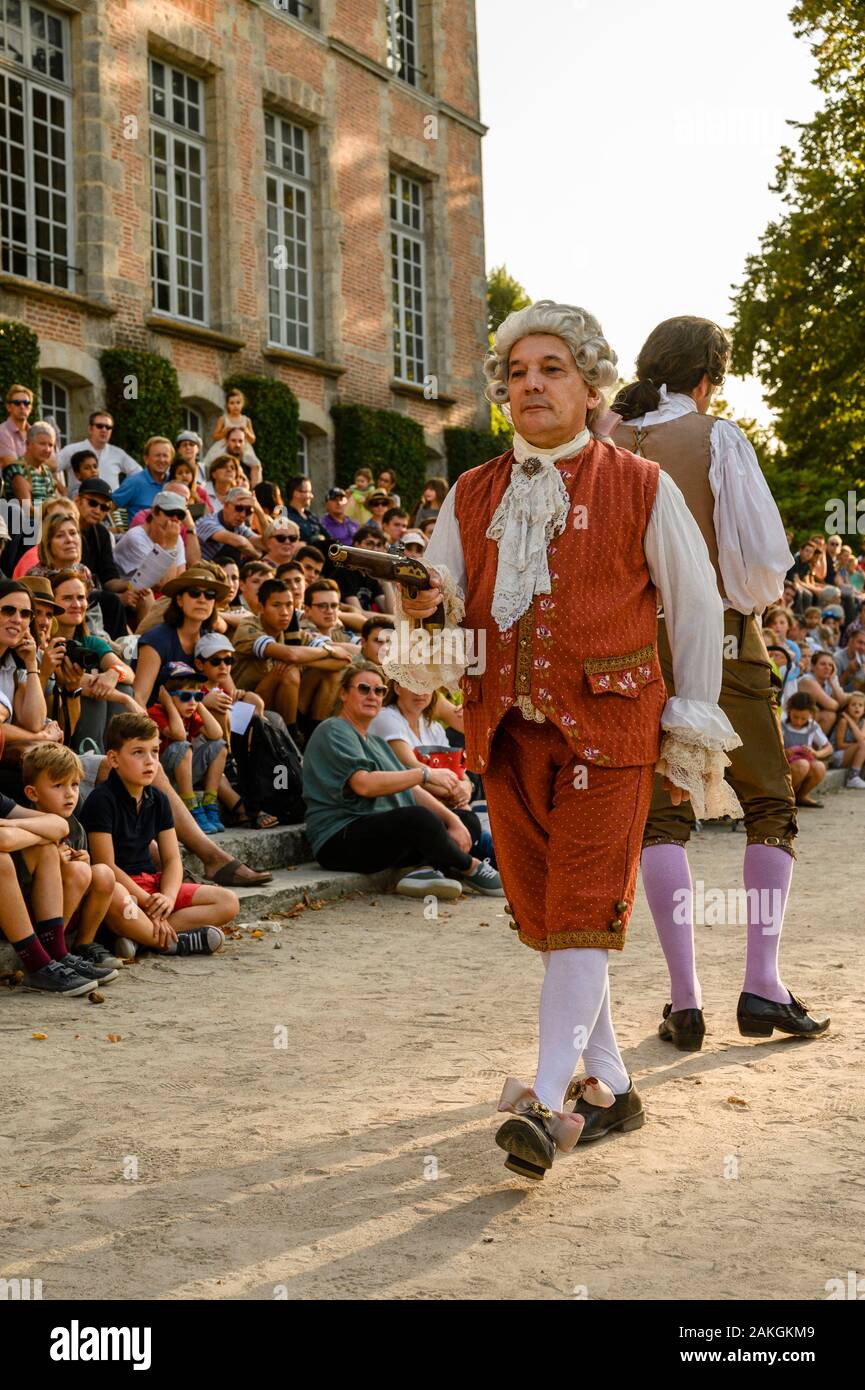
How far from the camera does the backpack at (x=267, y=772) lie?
32.1ft

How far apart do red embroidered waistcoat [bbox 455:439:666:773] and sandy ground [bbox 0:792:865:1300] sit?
1.05 meters

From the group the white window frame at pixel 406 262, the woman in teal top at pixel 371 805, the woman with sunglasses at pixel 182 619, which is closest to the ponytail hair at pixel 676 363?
the woman in teal top at pixel 371 805

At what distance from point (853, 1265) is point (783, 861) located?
2.12 metres

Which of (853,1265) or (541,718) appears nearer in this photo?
(853,1265)

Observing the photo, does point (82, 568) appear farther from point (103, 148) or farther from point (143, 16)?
point (143, 16)

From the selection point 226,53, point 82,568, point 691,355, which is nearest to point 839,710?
point 82,568

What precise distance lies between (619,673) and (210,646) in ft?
19.1

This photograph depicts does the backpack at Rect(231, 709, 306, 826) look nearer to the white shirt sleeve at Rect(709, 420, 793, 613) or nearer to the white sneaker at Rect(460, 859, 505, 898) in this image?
the white sneaker at Rect(460, 859, 505, 898)

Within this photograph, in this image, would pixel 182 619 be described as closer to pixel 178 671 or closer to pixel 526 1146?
pixel 178 671

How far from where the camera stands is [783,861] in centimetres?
531

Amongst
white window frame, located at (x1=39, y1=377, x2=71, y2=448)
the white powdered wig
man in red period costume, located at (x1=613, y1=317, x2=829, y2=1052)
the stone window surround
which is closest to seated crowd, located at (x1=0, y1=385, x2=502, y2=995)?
the white powdered wig

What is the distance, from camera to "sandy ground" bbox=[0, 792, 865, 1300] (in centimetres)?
334

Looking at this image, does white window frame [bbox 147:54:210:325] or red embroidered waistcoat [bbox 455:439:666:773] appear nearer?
red embroidered waistcoat [bbox 455:439:666:773]

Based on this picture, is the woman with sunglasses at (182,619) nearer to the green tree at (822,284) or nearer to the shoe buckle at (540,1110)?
the shoe buckle at (540,1110)
